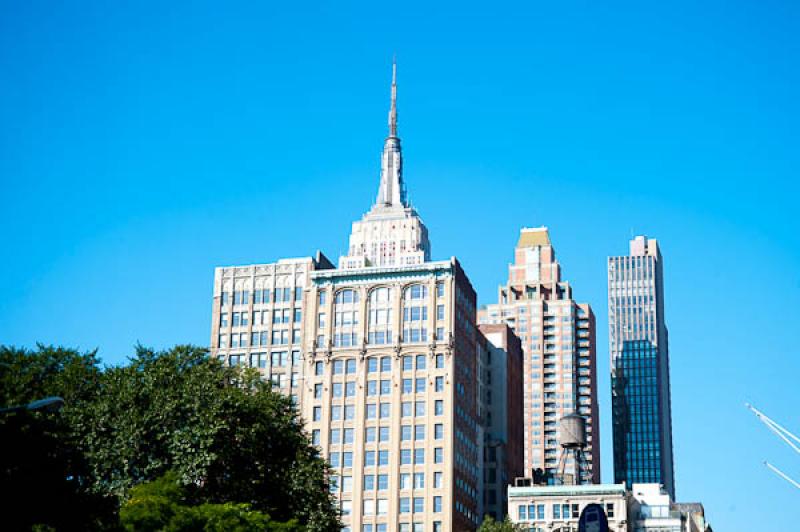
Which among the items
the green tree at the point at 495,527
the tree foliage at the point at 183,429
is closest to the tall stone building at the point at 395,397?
the green tree at the point at 495,527

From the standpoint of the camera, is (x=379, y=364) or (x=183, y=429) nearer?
(x=183, y=429)

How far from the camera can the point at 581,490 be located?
195 metres

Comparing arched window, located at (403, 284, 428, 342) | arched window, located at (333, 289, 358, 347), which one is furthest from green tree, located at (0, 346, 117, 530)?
arched window, located at (333, 289, 358, 347)

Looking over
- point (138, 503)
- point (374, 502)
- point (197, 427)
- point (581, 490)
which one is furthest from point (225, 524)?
point (581, 490)

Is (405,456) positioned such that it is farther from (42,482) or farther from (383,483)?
(42,482)

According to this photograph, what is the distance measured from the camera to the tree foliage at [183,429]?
96688 millimetres

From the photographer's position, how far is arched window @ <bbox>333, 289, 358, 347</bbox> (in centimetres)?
19650

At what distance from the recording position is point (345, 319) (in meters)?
198

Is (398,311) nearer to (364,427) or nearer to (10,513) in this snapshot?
(364,427)

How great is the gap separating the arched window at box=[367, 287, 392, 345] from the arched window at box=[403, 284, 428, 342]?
2380 mm

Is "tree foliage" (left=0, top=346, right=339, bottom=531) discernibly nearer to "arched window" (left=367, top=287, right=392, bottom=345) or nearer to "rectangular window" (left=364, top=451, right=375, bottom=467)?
"rectangular window" (left=364, top=451, right=375, bottom=467)

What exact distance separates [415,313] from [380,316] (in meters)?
5.37

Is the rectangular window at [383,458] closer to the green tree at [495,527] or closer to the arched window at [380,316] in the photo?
the arched window at [380,316]

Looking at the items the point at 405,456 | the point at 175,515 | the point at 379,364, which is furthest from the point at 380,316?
the point at 175,515
